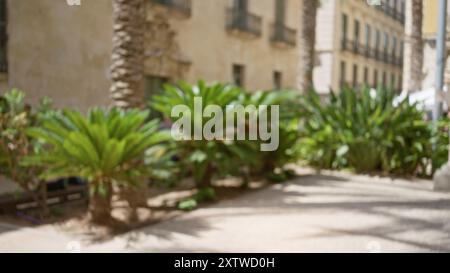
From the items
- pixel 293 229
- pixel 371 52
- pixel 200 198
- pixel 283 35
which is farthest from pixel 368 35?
pixel 293 229

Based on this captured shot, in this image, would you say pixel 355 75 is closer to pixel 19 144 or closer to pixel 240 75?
pixel 240 75

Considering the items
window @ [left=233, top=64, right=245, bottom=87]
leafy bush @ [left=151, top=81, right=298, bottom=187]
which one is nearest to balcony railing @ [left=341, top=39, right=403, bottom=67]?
window @ [left=233, top=64, right=245, bottom=87]

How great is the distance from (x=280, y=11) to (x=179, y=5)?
6.93 metres

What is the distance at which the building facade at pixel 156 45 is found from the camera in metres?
9.36

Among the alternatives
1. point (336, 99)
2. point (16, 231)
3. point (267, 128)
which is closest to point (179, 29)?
point (336, 99)

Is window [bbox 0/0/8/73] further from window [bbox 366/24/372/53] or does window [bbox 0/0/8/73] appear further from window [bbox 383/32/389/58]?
window [bbox 383/32/389/58]

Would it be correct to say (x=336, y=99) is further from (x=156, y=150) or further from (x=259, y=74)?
(x=259, y=74)

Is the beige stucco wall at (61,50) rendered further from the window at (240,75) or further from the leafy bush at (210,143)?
the window at (240,75)

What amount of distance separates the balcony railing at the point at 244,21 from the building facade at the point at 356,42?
320 inches

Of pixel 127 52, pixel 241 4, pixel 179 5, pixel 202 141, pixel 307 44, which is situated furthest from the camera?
pixel 241 4

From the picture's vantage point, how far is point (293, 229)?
5621mm

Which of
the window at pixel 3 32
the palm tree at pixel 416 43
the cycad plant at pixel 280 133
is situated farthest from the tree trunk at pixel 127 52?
the palm tree at pixel 416 43

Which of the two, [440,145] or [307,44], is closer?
[440,145]
